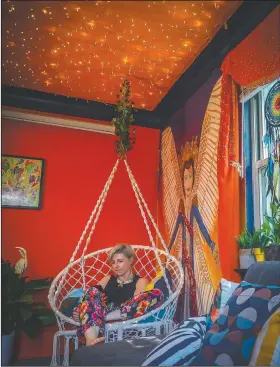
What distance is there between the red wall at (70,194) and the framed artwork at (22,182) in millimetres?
54

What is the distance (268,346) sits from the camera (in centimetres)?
104

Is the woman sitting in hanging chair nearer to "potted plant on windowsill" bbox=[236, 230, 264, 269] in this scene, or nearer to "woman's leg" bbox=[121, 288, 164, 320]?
"woman's leg" bbox=[121, 288, 164, 320]

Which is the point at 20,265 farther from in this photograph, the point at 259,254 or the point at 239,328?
the point at 239,328

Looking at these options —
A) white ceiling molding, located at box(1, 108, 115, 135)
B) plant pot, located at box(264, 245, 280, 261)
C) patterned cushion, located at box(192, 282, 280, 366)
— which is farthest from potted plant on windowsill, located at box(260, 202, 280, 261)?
white ceiling molding, located at box(1, 108, 115, 135)

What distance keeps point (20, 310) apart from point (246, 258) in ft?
6.16

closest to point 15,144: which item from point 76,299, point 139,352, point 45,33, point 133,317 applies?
point 45,33

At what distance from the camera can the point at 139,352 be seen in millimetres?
1540

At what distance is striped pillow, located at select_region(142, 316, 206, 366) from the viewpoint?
4.21ft

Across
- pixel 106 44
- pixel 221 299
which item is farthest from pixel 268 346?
pixel 106 44

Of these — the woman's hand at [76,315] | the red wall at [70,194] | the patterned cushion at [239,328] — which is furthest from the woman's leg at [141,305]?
the red wall at [70,194]

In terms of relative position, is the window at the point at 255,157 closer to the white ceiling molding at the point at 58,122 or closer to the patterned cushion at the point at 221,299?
the patterned cushion at the point at 221,299

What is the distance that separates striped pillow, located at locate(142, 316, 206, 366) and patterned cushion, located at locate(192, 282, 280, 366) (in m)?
0.06

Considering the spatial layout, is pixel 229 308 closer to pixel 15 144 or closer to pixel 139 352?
pixel 139 352

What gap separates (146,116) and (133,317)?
2.28 metres
